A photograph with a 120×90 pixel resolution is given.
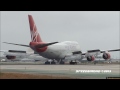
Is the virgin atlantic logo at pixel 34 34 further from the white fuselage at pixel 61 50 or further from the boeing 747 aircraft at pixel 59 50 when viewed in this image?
the white fuselage at pixel 61 50

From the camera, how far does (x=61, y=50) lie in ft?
234

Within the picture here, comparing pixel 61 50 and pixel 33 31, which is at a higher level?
pixel 33 31

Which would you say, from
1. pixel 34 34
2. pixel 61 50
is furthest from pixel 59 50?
pixel 34 34

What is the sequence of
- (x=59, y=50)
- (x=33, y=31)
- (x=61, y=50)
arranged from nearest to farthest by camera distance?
1. (x=33, y=31)
2. (x=59, y=50)
3. (x=61, y=50)

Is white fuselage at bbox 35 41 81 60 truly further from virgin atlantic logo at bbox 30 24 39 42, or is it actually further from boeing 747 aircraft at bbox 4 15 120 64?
virgin atlantic logo at bbox 30 24 39 42

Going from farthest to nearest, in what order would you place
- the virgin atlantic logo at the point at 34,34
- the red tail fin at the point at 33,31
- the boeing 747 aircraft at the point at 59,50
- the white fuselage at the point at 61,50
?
the white fuselage at the point at 61,50 < the virgin atlantic logo at the point at 34,34 < the red tail fin at the point at 33,31 < the boeing 747 aircraft at the point at 59,50

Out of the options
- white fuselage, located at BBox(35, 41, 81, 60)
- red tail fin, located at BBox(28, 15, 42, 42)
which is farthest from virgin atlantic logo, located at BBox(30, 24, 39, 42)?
white fuselage, located at BBox(35, 41, 81, 60)

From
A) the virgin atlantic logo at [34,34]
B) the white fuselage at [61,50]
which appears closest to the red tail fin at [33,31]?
the virgin atlantic logo at [34,34]

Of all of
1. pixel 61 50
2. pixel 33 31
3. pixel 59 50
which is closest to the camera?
pixel 33 31

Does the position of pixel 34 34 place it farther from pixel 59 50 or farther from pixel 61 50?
pixel 61 50

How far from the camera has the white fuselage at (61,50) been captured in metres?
66.6

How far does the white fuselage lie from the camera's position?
6660 centimetres
